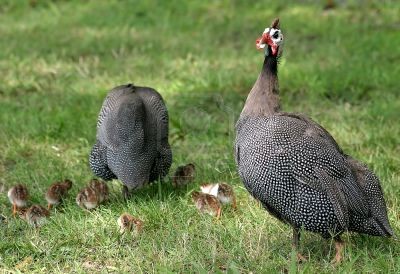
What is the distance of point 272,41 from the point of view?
13.2ft

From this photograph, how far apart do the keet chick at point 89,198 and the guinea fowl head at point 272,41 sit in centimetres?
127

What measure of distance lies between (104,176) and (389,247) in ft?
5.51

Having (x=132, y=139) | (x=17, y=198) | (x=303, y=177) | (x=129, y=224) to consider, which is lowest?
(x=17, y=198)

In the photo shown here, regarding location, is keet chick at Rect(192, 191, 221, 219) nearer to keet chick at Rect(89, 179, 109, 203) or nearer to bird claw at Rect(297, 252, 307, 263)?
keet chick at Rect(89, 179, 109, 203)

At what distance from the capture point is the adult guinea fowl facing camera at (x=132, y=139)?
470cm

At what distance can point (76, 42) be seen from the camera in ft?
28.0

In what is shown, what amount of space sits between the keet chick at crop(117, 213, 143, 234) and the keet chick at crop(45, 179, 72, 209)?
576 mm

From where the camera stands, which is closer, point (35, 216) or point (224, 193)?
point (35, 216)

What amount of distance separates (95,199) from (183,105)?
6.88 ft

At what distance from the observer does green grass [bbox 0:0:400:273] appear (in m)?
4.13

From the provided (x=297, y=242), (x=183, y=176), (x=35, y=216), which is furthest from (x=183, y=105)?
(x=297, y=242)

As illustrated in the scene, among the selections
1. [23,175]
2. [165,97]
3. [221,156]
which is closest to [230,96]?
[165,97]

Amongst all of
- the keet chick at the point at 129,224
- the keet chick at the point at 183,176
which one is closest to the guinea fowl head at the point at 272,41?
the keet chick at the point at 129,224

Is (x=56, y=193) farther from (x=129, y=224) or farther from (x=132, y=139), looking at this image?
(x=129, y=224)
